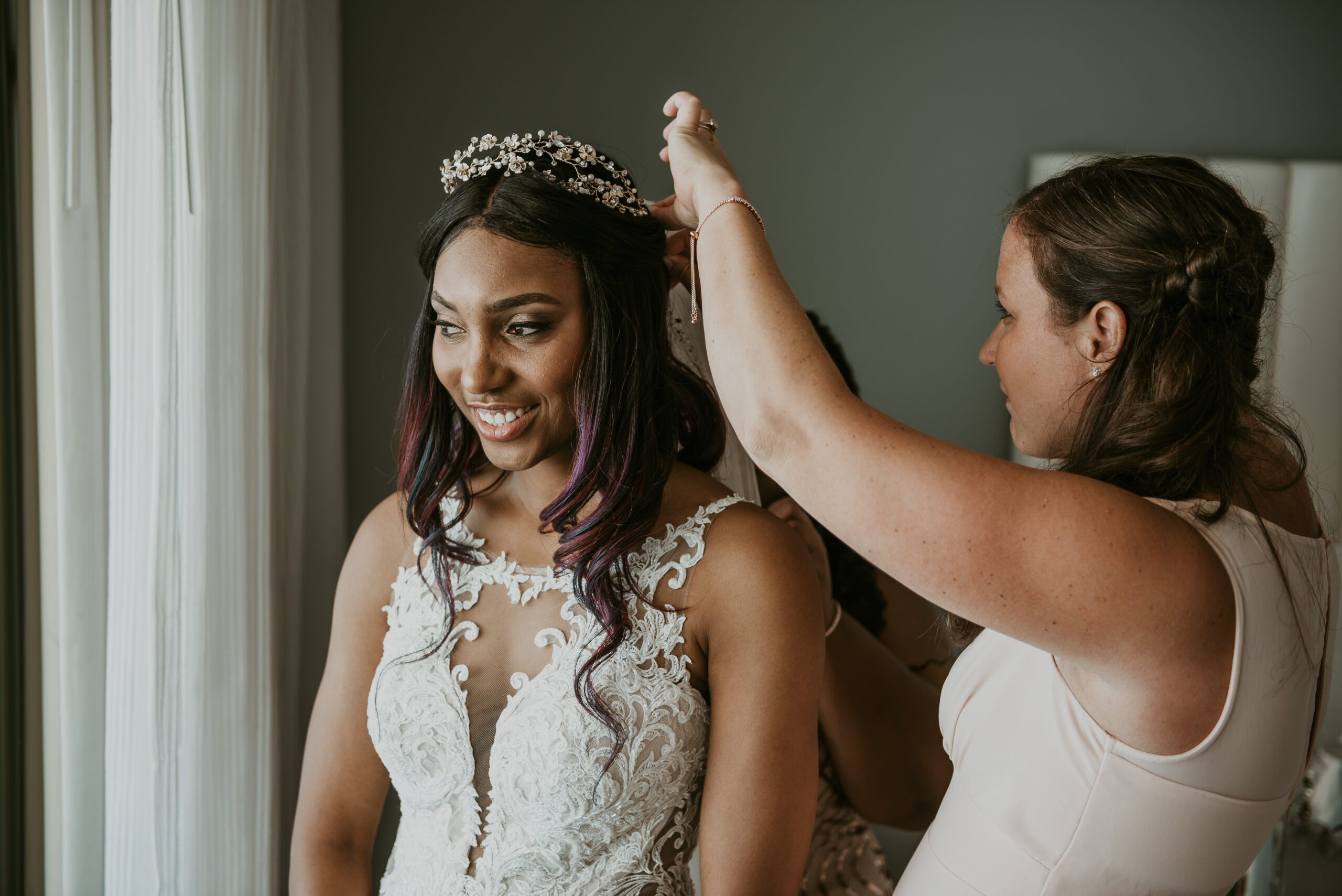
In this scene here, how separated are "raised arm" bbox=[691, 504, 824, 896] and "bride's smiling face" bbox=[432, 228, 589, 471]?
29 cm

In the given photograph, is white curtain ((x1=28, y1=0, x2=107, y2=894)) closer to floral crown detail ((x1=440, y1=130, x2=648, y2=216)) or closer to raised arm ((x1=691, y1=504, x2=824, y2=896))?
floral crown detail ((x1=440, y1=130, x2=648, y2=216))

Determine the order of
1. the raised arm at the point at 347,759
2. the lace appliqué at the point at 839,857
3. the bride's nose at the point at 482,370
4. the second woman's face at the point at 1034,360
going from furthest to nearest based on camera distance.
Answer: the lace appliqué at the point at 839,857
the raised arm at the point at 347,759
the bride's nose at the point at 482,370
the second woman's face at the point at 1034,360

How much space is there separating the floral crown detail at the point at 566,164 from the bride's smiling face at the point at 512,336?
10 centimetres

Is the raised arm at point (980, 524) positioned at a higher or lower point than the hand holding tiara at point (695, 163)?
lower

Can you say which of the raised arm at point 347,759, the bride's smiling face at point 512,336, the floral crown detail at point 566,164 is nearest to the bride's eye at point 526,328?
the bride's smiling face at point 512,336

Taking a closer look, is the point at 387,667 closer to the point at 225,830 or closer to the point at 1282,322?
the point at 225,830

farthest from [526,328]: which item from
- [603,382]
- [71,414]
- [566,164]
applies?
[71,414]

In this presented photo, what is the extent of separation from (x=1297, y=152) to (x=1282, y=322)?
0.53 metres

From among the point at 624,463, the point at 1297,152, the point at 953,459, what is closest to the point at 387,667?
the point at 624,463

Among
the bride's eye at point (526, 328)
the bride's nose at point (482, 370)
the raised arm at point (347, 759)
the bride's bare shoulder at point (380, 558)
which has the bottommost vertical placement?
the raised arm at point (347, 759)

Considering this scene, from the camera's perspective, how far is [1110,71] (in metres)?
2.60

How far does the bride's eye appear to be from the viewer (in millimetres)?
1225

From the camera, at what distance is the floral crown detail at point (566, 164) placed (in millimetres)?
1270

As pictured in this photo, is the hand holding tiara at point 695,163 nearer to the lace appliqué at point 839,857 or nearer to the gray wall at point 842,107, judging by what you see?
the lace appliqué at point 839,857
